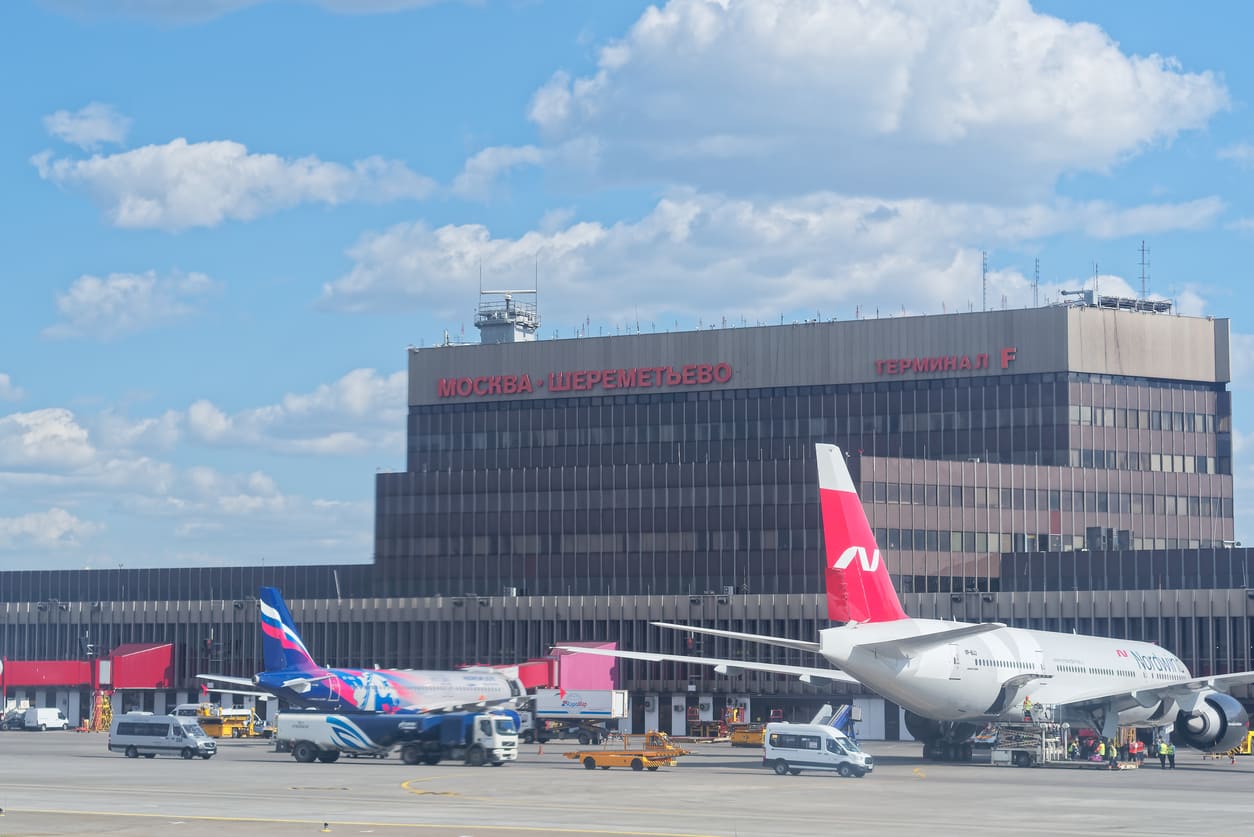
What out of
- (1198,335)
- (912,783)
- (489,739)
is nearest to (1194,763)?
(912,783)

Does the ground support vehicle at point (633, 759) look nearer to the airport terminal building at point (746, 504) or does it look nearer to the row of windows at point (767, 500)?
the airport terminal building at point (746, 504)

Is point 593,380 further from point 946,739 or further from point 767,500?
point 946,739

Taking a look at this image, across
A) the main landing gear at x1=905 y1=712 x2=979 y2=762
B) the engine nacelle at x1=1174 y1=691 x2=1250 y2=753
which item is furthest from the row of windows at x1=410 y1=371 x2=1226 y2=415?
the main landing gear at x1=905 y1=712 x2=979 y2=762

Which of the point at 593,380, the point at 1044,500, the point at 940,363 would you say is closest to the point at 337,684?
the point at 1044,500

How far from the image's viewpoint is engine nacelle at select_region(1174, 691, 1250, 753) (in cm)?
8844

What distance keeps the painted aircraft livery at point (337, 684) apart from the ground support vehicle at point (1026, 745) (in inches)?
1352

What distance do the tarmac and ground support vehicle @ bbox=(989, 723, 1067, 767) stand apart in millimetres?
1417

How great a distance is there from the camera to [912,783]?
6900cm

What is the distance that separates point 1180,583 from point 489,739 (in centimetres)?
7143

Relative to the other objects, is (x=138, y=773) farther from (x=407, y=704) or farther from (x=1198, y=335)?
(x=1198, y=335)

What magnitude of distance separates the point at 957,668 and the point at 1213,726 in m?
17.3

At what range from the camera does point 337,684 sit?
3880 inches

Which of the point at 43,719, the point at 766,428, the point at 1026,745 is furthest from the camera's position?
the point at 766,428

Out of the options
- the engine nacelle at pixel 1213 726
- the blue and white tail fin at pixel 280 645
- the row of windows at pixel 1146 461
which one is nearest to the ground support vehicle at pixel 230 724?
the blue and white tail fin at pixel 280 645
